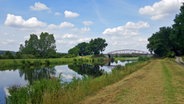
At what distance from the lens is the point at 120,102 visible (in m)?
15.0

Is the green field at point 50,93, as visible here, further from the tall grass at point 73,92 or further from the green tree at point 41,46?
the green tree at point 41,46

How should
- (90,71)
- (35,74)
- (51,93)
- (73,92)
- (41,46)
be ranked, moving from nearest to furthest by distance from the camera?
(51,93) → (73,92) → (35,74) → (90,71) → (41,46)

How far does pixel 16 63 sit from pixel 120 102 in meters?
88.3

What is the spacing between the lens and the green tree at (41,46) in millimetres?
162375

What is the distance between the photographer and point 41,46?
537ft

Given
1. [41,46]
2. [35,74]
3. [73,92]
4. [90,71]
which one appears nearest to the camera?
[73,92]

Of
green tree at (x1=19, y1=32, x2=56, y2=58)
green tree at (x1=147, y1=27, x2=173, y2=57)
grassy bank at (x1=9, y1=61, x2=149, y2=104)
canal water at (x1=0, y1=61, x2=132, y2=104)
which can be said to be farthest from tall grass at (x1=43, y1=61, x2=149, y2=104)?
green tree at (x1=19, y1=32, x2=56, y2=58)

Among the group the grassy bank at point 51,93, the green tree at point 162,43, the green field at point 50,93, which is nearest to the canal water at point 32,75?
the grassy bank at point 51,93

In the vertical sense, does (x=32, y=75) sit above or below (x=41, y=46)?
below

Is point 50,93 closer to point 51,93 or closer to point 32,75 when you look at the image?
point 51,93

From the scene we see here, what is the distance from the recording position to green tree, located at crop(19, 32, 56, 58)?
533 ft

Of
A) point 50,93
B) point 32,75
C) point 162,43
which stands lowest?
point 32,75

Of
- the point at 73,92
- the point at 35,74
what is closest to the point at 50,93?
the point at 73,92

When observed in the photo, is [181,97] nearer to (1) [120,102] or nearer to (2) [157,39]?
(1) [120,102]
